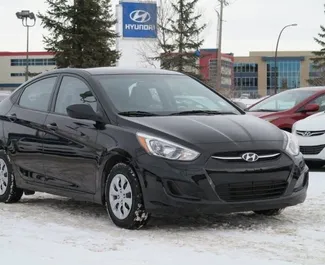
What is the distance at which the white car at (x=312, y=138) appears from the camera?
10531 millimetres

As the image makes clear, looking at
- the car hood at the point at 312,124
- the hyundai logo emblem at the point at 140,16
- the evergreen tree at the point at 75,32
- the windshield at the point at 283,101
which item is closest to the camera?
the car hood at the point at 312,124

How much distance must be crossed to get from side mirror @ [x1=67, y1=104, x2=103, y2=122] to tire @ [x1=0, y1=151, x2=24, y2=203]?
1572 millimetres

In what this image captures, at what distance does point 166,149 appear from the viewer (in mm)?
5520

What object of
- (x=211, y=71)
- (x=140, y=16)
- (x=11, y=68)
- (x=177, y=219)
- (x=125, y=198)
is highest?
(x=140, y=16)

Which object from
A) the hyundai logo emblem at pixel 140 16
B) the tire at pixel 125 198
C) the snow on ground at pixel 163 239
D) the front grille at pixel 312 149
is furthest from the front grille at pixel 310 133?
the hyundai logo emblem at pixel 140 16

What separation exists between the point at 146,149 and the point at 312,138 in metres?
5.69

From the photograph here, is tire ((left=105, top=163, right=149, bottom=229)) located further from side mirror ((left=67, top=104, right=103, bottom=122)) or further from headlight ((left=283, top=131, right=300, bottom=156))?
headlight ((left=283, top=131, right=300, bottom=156))

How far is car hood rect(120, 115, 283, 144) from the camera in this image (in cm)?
561

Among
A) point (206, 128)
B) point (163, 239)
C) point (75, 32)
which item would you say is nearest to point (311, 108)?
point (206, 128)

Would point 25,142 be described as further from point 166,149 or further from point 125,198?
point 166,149

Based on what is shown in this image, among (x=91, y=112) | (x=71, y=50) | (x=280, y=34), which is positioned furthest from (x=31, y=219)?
(x=280, y=34)

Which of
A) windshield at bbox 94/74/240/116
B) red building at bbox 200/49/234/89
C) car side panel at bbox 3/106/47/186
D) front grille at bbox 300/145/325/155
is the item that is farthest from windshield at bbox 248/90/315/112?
red building at bbox 200/49/234/89

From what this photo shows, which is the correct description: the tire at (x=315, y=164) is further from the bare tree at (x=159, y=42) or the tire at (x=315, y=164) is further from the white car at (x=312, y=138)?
the bare tree at (x=159, y=42)

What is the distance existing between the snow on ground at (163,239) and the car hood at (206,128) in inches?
31.5
